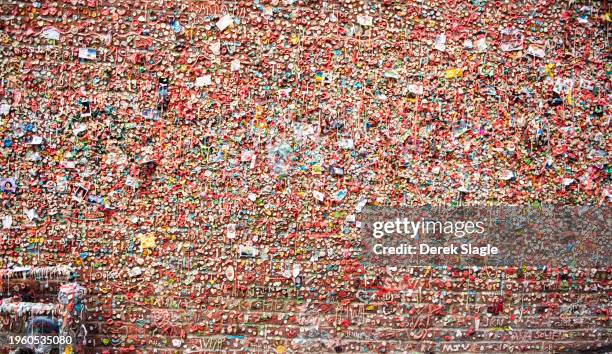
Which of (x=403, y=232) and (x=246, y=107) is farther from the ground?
(x=246, y=107)

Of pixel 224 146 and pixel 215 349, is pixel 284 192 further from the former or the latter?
pixel 215 349

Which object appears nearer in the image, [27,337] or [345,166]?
[27,337]

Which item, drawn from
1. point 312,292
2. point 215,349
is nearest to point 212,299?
point 215,349

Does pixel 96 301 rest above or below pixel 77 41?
below

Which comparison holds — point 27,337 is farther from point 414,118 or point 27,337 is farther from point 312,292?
point 414,118

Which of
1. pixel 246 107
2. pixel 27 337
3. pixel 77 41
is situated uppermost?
pixel 77 41

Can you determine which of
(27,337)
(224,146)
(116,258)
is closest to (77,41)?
(224,146)
